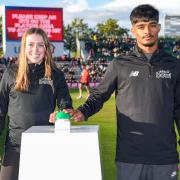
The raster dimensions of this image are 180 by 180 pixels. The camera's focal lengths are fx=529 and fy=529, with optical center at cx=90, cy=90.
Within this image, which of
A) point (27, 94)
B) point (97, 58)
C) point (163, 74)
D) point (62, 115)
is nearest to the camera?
point (62, 115)

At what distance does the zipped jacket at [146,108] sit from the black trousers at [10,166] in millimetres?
683

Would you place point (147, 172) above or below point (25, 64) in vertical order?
below

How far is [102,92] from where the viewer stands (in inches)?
156

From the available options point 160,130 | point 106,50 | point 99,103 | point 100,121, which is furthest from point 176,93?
point 106,50

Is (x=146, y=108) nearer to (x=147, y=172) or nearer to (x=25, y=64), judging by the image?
(x=147, y=172)

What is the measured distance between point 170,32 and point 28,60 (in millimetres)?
116599

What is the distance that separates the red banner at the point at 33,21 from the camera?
41.3 meters

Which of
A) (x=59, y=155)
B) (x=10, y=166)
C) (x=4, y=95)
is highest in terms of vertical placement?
(x=4, y=95)

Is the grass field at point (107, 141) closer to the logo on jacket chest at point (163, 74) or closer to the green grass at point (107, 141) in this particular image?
the green grass at point (107, 141)

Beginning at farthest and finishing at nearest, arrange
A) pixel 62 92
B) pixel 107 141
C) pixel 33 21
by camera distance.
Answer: pixel 33 21
pixel 107 141
pixel 62 92

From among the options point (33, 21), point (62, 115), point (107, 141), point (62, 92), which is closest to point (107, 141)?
point (107, 141)

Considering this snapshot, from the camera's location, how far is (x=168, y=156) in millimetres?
3799

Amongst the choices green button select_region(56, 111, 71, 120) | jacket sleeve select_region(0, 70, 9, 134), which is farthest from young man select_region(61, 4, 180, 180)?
jacket sleeve select_region(0, 70, 9, 134)

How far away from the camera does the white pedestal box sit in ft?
10.2
